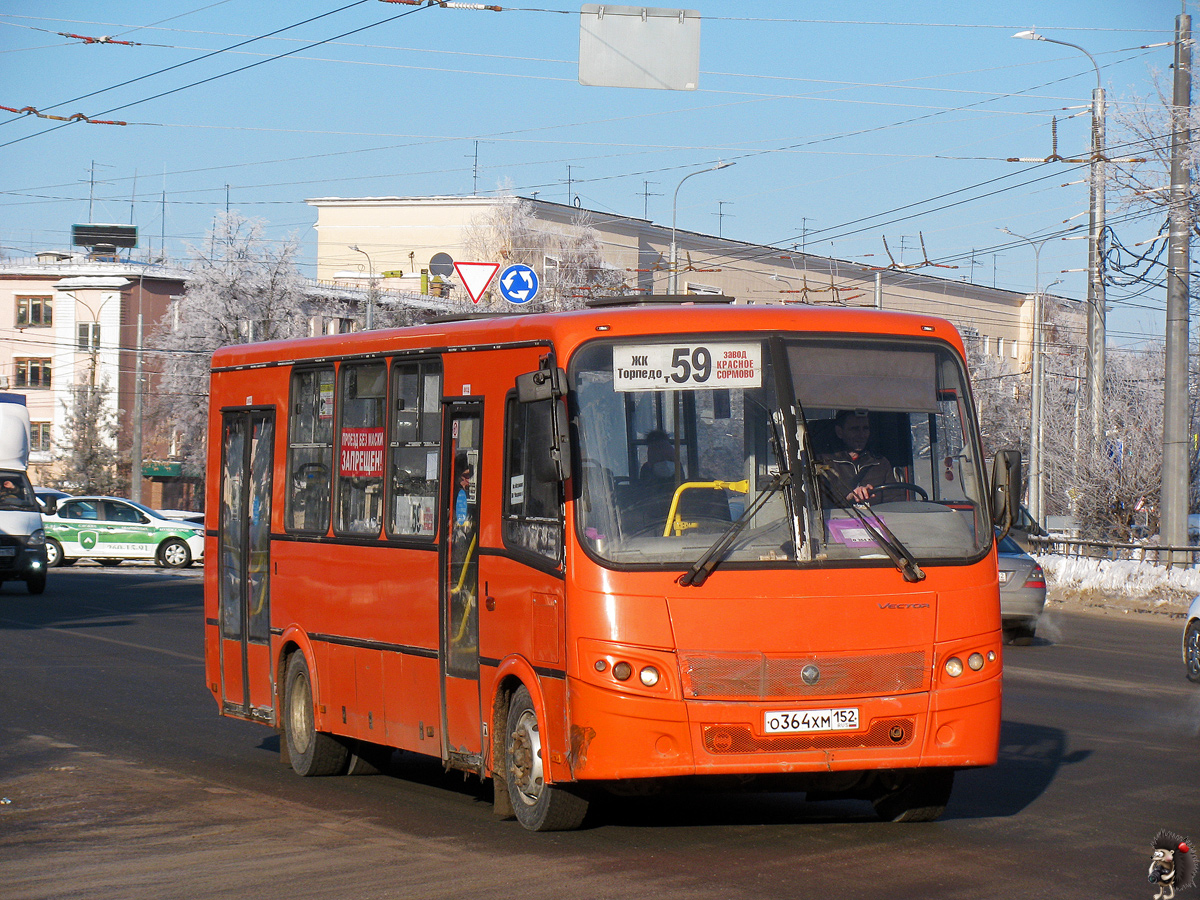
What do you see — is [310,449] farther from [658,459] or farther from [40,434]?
[40,434]

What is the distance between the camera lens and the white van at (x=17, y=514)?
1160 inches

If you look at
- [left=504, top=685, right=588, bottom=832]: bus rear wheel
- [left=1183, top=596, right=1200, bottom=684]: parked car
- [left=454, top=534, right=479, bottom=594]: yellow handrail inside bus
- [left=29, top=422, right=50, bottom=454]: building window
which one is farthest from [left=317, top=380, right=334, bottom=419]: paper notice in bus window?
[left=29, top=422, right=50, bottom=454]: building window

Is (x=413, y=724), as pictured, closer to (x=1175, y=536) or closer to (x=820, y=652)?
(x=820, y=652)

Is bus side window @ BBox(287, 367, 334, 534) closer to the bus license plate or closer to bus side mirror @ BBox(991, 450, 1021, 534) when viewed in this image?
the bus license plate

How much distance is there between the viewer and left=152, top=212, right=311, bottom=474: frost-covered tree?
70.4 metres

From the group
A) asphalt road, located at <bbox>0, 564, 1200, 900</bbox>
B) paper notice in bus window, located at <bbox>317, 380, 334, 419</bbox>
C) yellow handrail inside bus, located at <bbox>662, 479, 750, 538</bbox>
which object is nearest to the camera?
asphalt road, located at <bbox>0, 564, 1200, 900</bbox>

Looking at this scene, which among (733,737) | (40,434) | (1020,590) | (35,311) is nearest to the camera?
(733,737)

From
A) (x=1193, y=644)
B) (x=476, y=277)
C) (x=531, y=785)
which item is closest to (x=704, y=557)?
(x=531, y=785)

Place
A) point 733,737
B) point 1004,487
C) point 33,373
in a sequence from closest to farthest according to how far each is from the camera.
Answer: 1. point 733,737
2. point 1004,487
3. point 33,373

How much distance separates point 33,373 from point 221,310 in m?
14.9

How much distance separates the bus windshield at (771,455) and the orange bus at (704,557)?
0.01m

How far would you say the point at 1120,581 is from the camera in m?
30.7

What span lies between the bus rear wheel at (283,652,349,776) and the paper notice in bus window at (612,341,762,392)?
3.82 meters

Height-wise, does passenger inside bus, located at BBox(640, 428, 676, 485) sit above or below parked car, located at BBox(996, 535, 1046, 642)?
above
